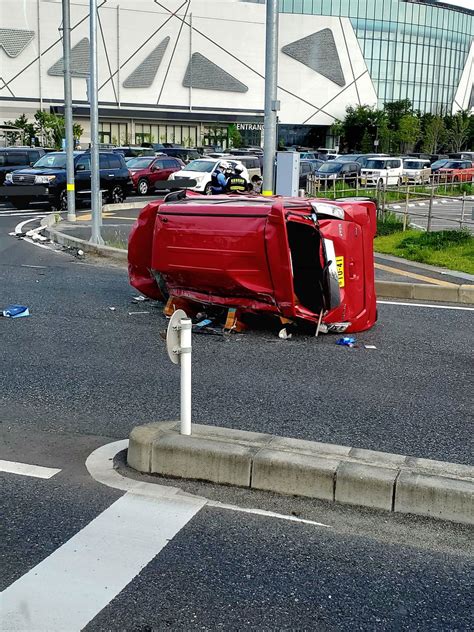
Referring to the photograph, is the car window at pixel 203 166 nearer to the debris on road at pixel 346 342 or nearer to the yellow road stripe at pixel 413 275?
the yellow road stripe at pixel 413 275

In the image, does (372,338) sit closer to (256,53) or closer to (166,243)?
(166,243)

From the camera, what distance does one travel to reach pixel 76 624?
3.46 m

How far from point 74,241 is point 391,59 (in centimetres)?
8853

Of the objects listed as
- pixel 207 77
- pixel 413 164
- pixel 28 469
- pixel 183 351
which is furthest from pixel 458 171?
pixel 207 77

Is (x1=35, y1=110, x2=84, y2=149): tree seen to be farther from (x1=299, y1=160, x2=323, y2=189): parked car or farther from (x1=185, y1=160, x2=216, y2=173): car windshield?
(x1=185, y1=160, x2=216, y2=173): car windshield

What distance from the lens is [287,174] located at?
47.2 ft

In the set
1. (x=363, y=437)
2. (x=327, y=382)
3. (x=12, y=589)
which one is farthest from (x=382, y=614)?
(x=327, y=382)

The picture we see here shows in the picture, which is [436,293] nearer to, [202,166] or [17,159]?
[202,166]

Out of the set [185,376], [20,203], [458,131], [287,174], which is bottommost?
[20,203]

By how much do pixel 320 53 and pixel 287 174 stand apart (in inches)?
3273

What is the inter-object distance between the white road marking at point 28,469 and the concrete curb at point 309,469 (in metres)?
0.52

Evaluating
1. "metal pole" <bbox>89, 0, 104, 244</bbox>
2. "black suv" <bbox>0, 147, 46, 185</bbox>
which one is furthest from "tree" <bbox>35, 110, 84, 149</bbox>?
"metal pole" <bbox>89, 0, 104, 244</bbox>

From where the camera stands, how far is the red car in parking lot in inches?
1273

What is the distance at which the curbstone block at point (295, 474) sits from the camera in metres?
4.72
